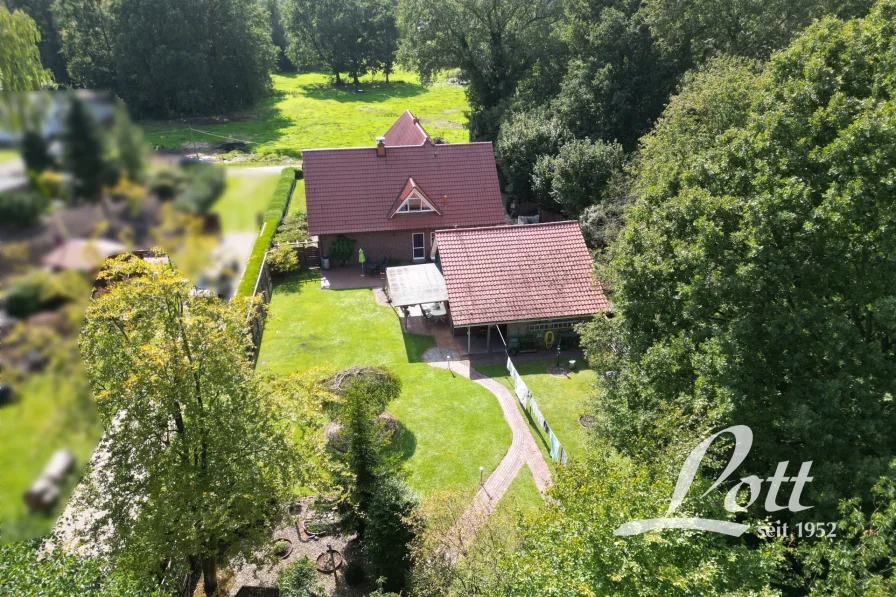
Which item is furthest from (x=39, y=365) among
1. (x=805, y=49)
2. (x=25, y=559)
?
(x=805, y=49)

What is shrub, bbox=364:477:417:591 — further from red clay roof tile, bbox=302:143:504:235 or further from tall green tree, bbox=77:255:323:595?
red clay roof tile, bbox=302:143:504:235

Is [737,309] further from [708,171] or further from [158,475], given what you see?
[158,475]

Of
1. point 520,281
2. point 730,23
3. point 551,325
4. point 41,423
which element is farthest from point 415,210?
point 41,423

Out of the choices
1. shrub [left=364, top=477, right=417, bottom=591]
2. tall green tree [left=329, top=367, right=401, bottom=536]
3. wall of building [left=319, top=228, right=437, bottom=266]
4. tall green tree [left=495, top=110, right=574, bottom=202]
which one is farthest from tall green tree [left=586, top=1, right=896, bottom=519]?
tall green tree [left=495, top=110, right=574, bottom=202]

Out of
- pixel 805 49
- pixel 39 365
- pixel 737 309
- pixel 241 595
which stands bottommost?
pixel 241 595

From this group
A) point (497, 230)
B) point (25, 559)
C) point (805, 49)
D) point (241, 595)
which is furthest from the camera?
point (497, 230)

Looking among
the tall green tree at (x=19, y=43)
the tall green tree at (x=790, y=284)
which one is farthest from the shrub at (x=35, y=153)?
the tall green tree at (x=790, y=284)
